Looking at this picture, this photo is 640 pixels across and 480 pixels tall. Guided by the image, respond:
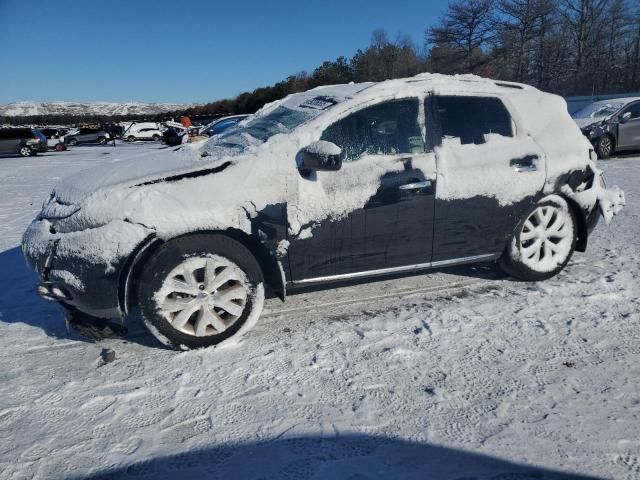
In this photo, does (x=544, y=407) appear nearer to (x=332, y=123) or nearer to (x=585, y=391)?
(x=585, y=391)

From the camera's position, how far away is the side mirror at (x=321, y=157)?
10.3 feet

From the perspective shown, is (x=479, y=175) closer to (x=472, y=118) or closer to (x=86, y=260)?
(x=472, y=118)

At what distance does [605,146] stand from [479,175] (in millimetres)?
10783

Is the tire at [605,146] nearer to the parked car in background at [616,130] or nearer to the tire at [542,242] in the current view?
the parked car in background at [616,130]

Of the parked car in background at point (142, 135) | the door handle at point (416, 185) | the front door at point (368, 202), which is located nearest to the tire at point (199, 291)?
the front door at point (368, 202)

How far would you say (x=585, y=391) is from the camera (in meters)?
2.59

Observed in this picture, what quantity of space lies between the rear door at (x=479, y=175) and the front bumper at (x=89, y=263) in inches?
84.1

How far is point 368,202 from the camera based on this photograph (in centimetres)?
340

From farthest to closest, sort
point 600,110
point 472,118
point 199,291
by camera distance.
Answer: point 600,110 < point 472,118 < point 199,291

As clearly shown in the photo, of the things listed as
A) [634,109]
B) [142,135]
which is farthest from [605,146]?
[142,135]

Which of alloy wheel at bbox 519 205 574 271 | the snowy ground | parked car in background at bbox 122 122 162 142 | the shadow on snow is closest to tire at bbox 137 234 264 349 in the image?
the snowy ground

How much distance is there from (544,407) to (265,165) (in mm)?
2160

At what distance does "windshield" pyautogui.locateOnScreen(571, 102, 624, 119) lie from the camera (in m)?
12.6

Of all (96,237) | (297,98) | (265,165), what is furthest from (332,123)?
Result: (96,237)
